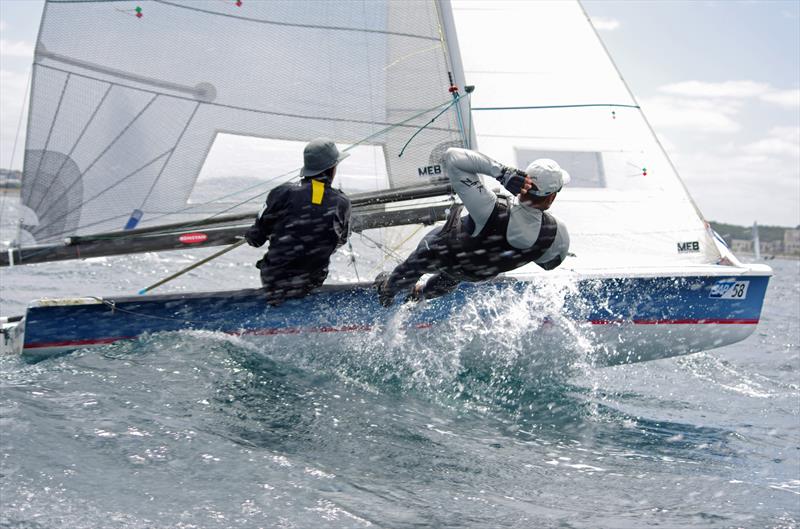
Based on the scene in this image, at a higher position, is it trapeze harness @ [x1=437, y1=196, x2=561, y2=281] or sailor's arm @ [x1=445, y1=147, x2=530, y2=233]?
sailor's arm @ [x1=445, y1=147, x2=530, y2=233]

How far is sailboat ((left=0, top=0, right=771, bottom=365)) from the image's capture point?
529 cm

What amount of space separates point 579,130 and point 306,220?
3021 mm

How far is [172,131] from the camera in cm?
554

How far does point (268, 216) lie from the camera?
15.5 ft

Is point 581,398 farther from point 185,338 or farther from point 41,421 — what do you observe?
point 41,421

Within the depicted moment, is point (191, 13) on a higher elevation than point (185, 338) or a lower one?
higher

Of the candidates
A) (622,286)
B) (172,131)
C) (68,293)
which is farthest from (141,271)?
(622,286)

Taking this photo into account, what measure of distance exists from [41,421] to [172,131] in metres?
2.79

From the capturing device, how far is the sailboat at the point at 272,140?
208 inches

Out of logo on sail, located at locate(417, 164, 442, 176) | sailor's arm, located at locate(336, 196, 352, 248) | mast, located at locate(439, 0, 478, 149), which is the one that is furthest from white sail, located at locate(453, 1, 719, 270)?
sailor's arm, located at locate(336, 196, 352, 248)

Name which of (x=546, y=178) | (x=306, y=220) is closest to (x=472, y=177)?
(x=546, y=178)

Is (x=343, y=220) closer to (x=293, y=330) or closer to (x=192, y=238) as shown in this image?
(x=293, y=330)

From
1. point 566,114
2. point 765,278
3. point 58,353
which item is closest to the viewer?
point 58,353

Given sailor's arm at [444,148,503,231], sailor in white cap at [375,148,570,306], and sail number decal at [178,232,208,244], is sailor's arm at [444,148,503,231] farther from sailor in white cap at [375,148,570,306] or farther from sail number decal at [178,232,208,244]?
sail number decal at [178,232,208,244]
